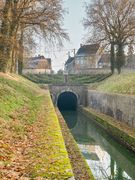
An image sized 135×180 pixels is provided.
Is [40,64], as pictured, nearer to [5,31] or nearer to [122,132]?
[5,31]

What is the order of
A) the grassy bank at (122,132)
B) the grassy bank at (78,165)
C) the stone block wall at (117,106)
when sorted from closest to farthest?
the grassy bank at (78,165), the grassy bank at (122,132), the stone block wall at (117,106)

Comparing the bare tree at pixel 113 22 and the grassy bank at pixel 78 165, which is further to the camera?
the bare tree at pixel 113 22

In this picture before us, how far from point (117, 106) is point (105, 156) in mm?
8631

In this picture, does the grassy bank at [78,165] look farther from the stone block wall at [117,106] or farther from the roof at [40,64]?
the roof at [40,64]

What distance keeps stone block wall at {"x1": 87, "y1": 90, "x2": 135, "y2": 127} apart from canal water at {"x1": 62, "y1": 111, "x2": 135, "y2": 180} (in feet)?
5.61

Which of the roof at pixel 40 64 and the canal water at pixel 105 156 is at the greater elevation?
the roof at pixel 40 64

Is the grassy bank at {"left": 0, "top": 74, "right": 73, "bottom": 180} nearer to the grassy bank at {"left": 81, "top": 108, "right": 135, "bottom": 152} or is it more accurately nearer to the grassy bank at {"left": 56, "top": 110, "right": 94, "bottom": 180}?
the grassy bank at {"left": 56, "top": 110, "right": 94, "bottom": 180}

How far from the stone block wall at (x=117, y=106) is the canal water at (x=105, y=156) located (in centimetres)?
171

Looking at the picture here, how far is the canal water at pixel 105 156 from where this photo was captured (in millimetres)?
14773

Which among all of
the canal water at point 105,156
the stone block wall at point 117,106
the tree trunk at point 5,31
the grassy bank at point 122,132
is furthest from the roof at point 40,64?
the grassy bank at point 122,132

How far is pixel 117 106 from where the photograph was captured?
2661 cm

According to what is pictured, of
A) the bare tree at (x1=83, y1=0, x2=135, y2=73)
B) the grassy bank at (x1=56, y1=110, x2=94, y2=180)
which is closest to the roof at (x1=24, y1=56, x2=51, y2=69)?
the bare tree at (x1=83, y1=0, x2=135, y2=73)

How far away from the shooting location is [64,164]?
6.40 meters

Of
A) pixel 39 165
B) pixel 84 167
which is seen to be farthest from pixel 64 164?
pixel 84 167
